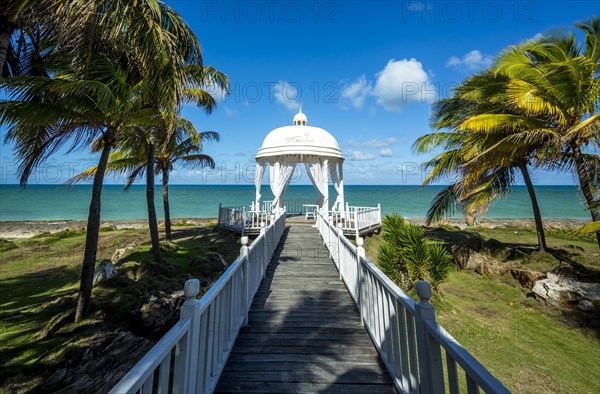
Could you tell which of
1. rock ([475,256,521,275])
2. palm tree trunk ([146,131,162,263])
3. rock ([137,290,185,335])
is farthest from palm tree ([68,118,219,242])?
rock ([475,256,521,275])

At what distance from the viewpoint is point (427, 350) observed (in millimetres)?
2131

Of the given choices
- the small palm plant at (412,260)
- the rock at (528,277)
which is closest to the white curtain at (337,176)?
the small palm plant at (412,260)

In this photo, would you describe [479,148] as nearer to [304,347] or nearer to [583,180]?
[583,180]

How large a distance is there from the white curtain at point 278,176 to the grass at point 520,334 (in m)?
8.50

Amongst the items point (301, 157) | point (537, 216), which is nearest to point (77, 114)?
point (301, 157)

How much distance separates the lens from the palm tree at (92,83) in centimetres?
434

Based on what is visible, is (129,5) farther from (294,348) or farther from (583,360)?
(583,360)

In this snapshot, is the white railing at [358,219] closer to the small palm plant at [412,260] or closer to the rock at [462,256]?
the rock at [462,256]

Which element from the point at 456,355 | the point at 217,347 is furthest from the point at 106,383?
the point at 456,355

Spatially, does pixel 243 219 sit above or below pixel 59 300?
above

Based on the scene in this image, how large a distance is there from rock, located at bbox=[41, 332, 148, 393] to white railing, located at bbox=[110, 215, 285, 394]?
176 centimetres

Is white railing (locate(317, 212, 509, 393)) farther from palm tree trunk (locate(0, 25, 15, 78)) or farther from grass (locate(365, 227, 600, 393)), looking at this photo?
palm tree trunk (locate(0, 25, 15, 78))

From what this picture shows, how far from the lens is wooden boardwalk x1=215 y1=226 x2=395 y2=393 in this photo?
9.36ft

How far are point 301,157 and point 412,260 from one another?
27.4 ft
